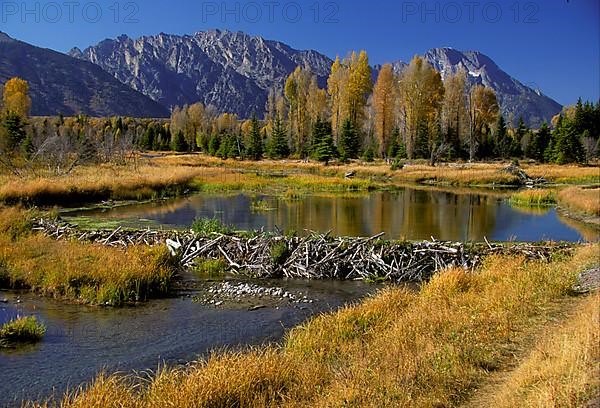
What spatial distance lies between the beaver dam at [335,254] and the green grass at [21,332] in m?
6.17

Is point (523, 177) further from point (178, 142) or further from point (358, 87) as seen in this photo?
point (178, 142)

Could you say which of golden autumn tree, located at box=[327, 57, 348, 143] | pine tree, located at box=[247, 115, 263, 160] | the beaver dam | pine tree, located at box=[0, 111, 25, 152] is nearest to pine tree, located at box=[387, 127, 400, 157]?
golden autumn tree, located at box=[327, 57, 348, 143]

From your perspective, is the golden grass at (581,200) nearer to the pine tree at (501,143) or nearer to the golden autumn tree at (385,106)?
the golden autumn tree at (385,106)

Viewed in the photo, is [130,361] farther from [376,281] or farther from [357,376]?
[376,281]

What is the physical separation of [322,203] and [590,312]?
25779 mm

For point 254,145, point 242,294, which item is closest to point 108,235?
point 242,294

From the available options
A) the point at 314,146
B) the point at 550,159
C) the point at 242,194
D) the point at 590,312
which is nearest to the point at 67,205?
the point at 242,194

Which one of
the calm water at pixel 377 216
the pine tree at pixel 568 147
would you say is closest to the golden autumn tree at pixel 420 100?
the pine tree at pixel 568 147

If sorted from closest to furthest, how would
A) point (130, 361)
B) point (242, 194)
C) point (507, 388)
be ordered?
point (507, 388) < point (130, 361) < point (242, 194)

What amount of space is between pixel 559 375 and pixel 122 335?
7.84 metres

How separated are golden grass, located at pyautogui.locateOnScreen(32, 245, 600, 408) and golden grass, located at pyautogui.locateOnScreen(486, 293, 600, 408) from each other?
539 mm

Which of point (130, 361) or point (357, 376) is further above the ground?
point (357, 376)

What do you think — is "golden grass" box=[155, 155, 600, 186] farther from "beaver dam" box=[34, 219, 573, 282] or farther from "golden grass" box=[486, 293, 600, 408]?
"golden grass" box=[486, 293, 600, 408]

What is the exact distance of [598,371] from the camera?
5.39 metres
